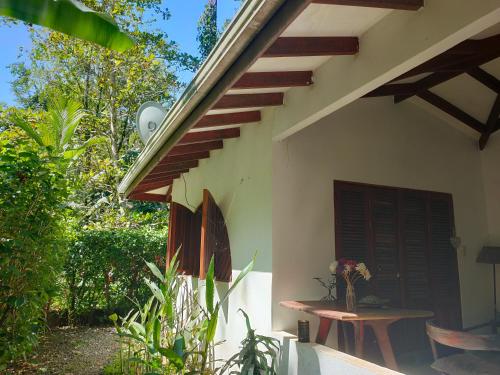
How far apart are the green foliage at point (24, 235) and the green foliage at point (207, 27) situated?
593 inches

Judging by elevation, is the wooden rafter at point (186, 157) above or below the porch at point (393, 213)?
above

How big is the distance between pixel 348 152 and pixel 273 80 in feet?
5.28

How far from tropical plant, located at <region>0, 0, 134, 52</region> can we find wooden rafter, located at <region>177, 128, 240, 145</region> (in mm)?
2197

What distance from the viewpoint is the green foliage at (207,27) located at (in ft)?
60.4

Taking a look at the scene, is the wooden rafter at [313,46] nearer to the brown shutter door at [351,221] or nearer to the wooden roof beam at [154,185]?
the brown shutter door at [351,221]

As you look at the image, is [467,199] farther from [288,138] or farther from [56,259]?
[56,259]

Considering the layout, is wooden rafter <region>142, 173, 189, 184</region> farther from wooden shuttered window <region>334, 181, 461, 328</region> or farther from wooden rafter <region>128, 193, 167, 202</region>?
wooden shuttered window <region>334, 181, 461, 328</region>

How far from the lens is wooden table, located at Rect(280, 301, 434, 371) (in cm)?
302

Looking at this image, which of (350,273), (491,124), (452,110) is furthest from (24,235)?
(491,124)

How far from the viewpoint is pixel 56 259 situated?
5066 mm

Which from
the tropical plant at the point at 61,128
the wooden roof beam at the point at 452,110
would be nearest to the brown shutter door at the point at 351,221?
the wooden roof beam at the point at 452,110

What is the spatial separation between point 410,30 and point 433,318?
3773mm

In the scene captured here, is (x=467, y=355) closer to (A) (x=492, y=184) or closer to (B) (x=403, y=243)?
(B) (x=403, y=243)

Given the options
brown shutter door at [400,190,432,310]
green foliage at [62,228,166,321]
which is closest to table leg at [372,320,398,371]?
brown shutter door at [400,190,432,310]
